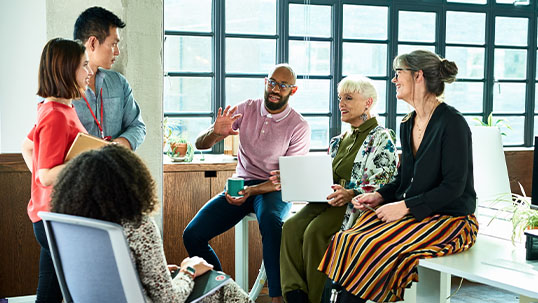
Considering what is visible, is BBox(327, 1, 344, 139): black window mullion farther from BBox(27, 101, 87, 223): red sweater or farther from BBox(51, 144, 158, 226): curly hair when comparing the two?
BBox(51, 144, 158, 226): curly hair

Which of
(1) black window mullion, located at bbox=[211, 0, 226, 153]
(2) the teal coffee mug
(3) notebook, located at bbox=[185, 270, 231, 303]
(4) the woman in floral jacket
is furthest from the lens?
(1) black window mullion, located at bbox=[211, 0, 226, 153]

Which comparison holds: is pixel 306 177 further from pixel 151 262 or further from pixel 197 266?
pixel 151 262

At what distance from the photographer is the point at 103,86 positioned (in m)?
2.93

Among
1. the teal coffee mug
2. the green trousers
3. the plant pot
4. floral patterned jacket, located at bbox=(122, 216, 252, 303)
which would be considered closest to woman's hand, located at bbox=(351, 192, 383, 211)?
the green trousers

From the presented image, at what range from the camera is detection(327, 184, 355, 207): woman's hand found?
3.11 m

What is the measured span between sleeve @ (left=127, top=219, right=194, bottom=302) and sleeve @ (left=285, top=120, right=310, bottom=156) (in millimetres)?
1842

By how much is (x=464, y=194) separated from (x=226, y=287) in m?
1.15

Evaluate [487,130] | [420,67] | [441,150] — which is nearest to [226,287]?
[441,150]

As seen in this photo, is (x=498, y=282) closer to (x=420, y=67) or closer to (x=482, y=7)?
(x=420, y=67)

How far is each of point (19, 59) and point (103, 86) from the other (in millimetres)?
888

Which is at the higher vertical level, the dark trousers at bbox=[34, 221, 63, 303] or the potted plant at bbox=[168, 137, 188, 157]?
the potted plant at bbox=[168, 137, 188, 157]

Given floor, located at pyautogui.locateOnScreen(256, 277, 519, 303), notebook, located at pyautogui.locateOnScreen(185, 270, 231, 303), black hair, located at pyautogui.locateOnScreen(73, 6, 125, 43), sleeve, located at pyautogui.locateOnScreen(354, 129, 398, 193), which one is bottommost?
floor, located at pyautogui.locateOnScreen(256, 277, 519, 303)

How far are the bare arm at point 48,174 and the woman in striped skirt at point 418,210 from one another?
121 cm

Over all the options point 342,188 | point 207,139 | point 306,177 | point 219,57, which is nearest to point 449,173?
point 342,188
